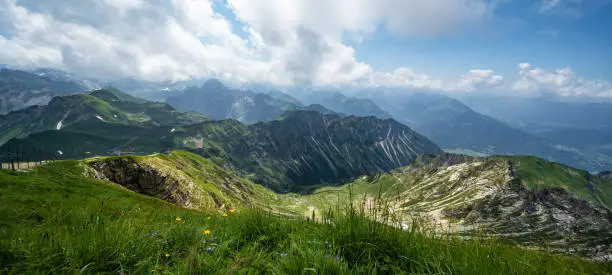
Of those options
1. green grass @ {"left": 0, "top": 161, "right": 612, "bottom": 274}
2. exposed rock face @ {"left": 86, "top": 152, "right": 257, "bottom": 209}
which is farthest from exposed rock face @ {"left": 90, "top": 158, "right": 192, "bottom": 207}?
green grass @ {"left": 0, "top": 161, "right": 612, "bottom": 274}

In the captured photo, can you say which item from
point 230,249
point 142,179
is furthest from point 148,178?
point 230,249

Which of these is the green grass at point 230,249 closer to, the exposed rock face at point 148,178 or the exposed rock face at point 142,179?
the exposed rock face at point 148,178

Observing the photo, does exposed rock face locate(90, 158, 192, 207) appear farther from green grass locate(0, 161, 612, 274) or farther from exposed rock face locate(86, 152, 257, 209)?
green grass locate(0, 161, 612, 274)

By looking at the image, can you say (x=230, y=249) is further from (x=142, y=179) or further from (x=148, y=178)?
(x=148, y=178)

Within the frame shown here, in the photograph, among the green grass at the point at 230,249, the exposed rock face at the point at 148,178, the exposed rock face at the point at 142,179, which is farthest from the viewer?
the exposed rock face at the point at 142,179

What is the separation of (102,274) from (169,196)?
113m

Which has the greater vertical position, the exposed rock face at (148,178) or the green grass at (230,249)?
the green grass at (230,249)

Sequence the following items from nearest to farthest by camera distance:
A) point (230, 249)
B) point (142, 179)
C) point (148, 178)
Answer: point (230, 249) < point (142, 179) < point (148, 178)

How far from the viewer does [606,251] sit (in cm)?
16325

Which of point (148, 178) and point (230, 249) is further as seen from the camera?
point (148, 178)

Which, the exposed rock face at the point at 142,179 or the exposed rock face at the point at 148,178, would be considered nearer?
the exposed rock face at the point at 148,178

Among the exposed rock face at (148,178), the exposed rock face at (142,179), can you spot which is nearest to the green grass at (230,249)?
the exposed rock face at (148,178)

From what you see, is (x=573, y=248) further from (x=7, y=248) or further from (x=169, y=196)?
(x=7, y=248)

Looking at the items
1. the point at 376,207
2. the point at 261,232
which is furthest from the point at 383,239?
the point at 261,232
